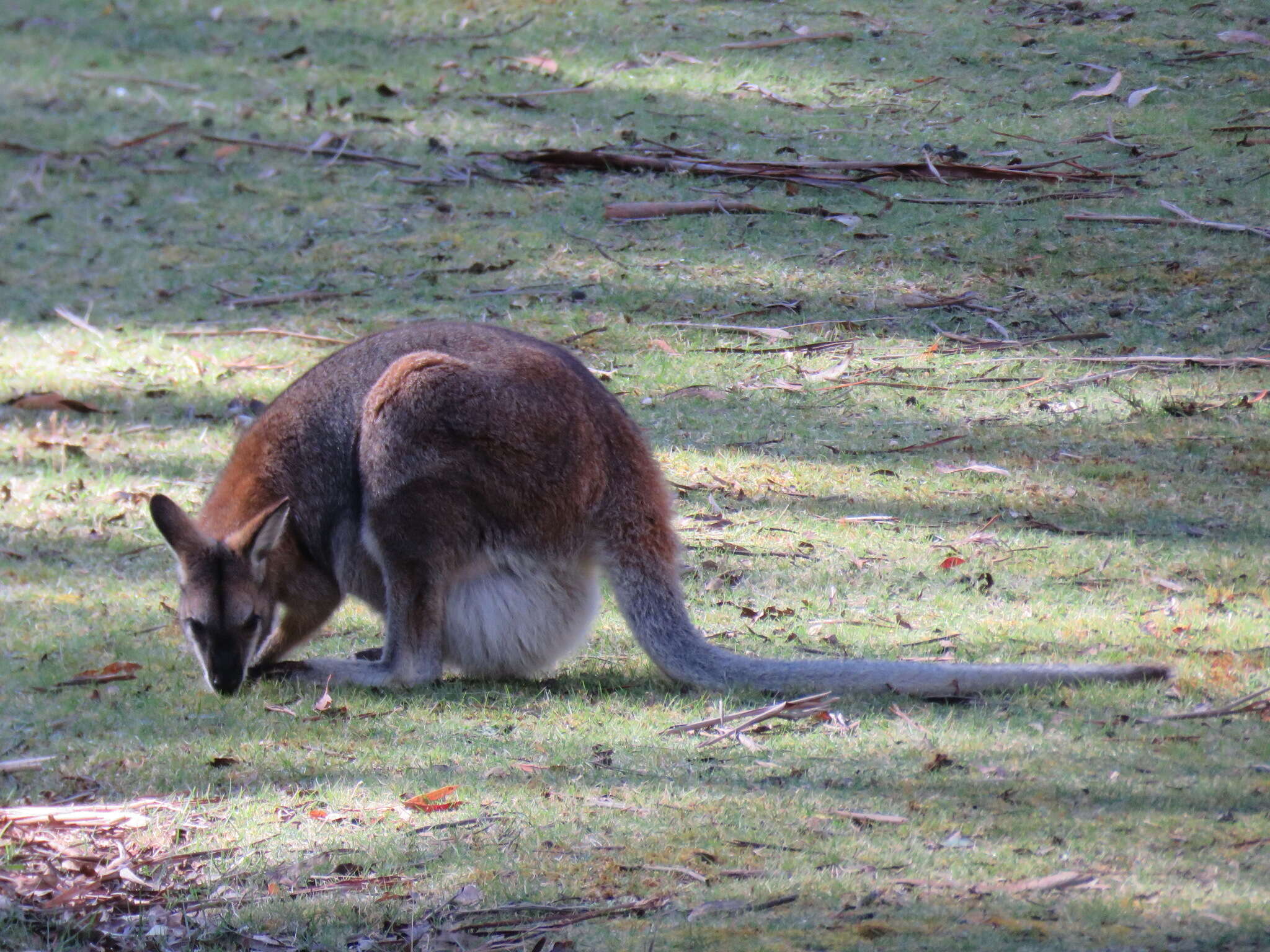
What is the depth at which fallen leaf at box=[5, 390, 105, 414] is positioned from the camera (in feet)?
28.4

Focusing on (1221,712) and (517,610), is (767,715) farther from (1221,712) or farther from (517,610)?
(1221,712)

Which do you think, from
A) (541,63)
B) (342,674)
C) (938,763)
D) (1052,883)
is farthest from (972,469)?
(541,63)

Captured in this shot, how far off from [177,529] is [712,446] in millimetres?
3137

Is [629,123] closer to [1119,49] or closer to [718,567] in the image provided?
[1119,49]

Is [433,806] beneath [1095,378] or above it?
beneath

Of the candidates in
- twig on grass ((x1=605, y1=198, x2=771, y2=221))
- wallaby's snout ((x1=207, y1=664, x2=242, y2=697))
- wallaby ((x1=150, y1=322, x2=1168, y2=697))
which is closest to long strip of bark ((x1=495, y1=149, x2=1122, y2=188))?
twig on grass ((x1=605, y1=198, x2=771, y2=221))

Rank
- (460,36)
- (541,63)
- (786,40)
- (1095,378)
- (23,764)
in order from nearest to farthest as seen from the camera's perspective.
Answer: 1. (23,764)
2. (1095,378)
3. (786,40)
4. (541,63)
5. (460,36)

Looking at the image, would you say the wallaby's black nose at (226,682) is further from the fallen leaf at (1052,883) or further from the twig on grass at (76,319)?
the twig on grass at (76,319)

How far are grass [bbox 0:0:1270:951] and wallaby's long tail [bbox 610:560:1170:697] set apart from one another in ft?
0.27

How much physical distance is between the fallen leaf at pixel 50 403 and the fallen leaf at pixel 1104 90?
269 inches

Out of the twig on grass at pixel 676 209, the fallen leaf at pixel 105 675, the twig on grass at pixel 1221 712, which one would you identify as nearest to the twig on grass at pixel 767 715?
the twig on grass at pixel 1221 712

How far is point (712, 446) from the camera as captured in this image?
7586 mm

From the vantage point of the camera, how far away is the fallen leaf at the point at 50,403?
341 inches

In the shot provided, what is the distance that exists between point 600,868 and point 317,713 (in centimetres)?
169
